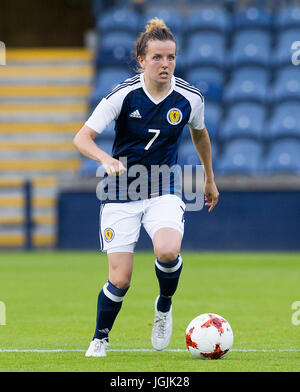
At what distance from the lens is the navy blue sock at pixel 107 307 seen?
566 centimetres

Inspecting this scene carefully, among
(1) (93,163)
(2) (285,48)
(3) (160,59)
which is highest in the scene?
(3) (160,59)

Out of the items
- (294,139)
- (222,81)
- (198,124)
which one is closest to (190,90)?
(198,124)

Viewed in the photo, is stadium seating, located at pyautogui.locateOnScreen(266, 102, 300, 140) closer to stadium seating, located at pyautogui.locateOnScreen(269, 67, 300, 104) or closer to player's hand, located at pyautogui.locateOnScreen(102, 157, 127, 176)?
stadium seating, located at pyautogui.locateOnScreen(269, 67, 300, 104)

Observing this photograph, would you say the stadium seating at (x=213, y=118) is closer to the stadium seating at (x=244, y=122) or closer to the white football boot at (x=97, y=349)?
the stadium seating at (x=244, y=122)

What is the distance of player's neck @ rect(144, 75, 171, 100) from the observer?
5738 millimetres

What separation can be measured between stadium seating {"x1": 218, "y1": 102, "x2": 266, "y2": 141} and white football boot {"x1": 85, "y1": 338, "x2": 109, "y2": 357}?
37.4 feet

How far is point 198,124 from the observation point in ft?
19.7

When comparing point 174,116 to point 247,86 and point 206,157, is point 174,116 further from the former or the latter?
point 247,86

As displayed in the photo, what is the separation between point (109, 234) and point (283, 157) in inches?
412

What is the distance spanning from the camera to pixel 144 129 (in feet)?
18.8

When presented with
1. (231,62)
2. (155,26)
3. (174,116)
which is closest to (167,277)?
(174,116)

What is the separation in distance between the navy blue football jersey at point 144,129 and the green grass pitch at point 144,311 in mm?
1116

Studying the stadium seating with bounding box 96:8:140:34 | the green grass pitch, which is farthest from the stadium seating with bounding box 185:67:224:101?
the green grass pitch
